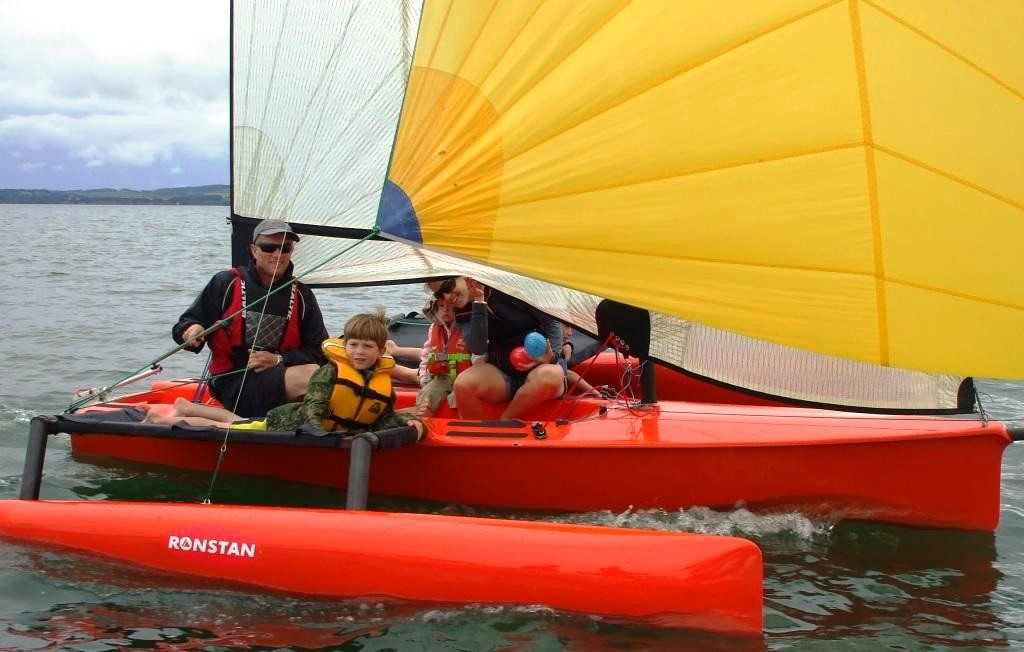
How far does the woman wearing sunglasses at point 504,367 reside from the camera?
16.5ft

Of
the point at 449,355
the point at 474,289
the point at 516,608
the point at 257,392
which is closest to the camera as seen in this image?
the point at 516,608

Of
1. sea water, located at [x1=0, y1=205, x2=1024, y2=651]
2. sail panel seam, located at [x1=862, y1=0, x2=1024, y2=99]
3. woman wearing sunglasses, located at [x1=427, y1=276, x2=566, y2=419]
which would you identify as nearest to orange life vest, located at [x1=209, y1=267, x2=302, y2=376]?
sea water, located at [x1=0, y1=205, x2=1024, y2=651]

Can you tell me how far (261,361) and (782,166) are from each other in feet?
8.31

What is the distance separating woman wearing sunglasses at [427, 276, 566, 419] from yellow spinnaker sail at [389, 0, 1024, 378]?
3.30 feet

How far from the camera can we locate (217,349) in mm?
5176

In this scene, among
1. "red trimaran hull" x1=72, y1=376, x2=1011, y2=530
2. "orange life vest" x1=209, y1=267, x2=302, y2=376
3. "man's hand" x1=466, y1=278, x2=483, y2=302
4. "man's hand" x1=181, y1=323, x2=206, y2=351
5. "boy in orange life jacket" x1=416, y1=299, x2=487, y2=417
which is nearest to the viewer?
"red trimaran hull" x1=72, y1=376, x2=1011, y2=530

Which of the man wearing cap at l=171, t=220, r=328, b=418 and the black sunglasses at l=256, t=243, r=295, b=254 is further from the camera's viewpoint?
the man wearing cap at l=171, t=220, r=328, b=418

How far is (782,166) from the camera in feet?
12.6

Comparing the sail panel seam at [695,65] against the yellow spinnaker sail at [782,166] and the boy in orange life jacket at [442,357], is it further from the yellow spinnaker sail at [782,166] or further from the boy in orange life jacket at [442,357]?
the boy in orange life jacket at [442,357]

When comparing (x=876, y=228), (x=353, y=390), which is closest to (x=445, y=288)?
(x=353, y=390)

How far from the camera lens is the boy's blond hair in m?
4.50

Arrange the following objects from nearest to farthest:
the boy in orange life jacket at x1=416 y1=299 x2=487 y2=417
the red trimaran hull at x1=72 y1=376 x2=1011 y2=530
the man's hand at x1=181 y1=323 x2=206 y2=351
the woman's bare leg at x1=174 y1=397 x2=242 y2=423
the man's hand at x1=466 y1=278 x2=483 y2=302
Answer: the red trimaran hull at x1=72 y1=376 x2=1011 y2=530 → the man's hand at x1=181 y1=323 x2=206 y2=351 → the woman's bare leg at x1=174 y1=397 x2=242 y2=423 → the man's hand at x1=466 y1=278 x2=483 y2=302 → the boy in orange life jacket at x1=416 y1=299 x2=487 y2=417

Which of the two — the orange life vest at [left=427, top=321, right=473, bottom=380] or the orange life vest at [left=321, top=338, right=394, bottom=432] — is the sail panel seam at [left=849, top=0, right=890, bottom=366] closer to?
the orange life vest at [left=321, top=338, right=394, bottom=432]

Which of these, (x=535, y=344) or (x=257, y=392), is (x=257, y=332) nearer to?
(x=257, y=392)
